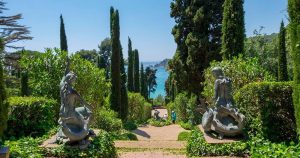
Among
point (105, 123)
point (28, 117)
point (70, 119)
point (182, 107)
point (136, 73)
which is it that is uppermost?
point (136, 73)

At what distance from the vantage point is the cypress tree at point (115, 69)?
84.1 ft

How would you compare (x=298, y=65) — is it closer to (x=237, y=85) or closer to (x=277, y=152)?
(x=277, y=152)

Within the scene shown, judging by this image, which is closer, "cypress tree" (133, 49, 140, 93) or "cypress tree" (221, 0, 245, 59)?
"cypress tree" (221, 0, 245, 59)

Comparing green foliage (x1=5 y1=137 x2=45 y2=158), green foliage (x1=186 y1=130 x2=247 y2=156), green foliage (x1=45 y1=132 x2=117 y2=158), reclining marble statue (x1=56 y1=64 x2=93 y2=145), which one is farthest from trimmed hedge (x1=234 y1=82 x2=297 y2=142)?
green foliage (x1=5 y1=137 x2=45 y2=158)

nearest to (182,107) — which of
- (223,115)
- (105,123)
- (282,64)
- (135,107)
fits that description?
(135,107)

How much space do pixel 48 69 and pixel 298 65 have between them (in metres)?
11.9

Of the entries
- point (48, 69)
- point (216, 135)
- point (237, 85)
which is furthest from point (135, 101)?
point (216, 135)

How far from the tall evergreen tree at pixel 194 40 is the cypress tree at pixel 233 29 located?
6.49 metres

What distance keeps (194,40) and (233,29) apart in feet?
23.3

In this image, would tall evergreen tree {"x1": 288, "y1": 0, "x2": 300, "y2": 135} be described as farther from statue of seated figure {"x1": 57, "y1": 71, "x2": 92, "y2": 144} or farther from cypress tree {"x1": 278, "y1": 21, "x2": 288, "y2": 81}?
cypress tree {"x1": 278, "y1": 21, "x2": 288, "y2": 81}

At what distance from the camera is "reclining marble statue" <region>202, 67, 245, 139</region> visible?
9.69m

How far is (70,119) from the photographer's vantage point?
895 cm

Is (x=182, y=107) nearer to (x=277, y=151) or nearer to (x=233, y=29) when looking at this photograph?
(x=233, y=29)

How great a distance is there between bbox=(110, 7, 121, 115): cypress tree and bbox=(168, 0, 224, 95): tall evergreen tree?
3.93 m
